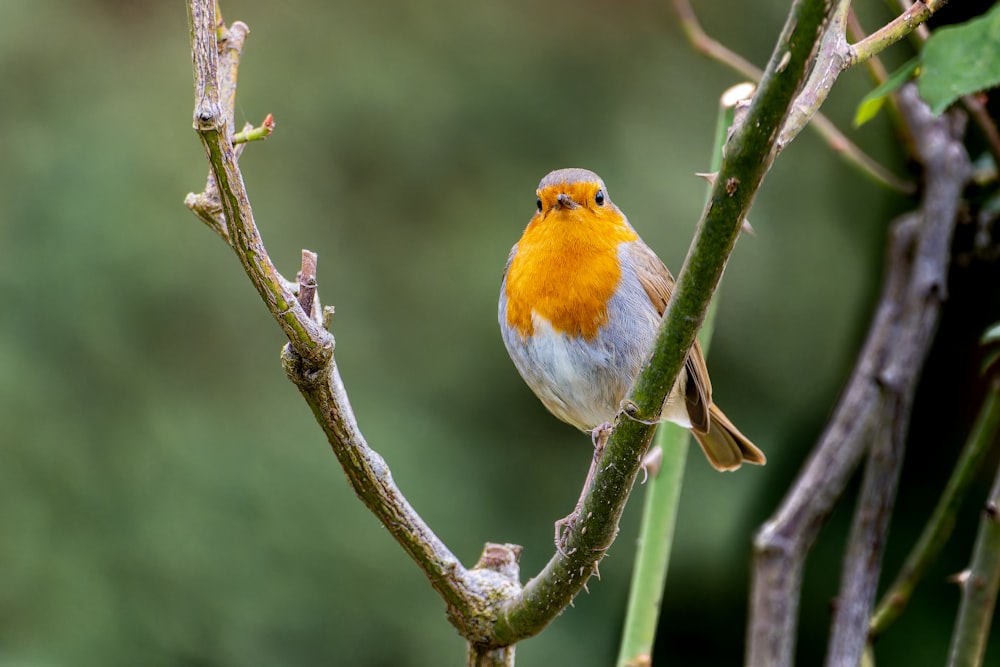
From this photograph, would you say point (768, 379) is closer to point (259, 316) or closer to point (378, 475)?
point (259, 316)

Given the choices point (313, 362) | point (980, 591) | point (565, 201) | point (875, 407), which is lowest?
point (980, 591)

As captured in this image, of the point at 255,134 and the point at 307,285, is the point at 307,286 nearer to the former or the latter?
the point at 307,285

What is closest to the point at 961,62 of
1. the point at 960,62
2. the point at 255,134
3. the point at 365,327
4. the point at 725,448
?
the point at 960,62

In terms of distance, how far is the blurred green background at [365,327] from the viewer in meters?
3.10

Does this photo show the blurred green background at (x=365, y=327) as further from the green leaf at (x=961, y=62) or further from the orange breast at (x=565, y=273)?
the green leaf at (x=961, y=62)

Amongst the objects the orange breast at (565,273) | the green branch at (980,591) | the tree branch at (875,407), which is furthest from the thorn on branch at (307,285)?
the tree branch at (875,407)

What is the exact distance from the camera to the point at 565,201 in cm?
218

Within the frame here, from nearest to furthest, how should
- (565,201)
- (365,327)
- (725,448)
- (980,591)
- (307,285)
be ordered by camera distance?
(307,285) → (980,591) → (565,201) → (725,448) → (365,327)

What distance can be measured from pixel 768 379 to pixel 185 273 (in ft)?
6.20

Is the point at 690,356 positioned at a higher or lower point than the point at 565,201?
lower

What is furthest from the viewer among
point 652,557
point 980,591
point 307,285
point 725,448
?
point 725,448

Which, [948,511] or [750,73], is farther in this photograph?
[750,73]

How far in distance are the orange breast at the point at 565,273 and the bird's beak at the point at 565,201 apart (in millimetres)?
12

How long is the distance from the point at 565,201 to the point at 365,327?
137 cm
